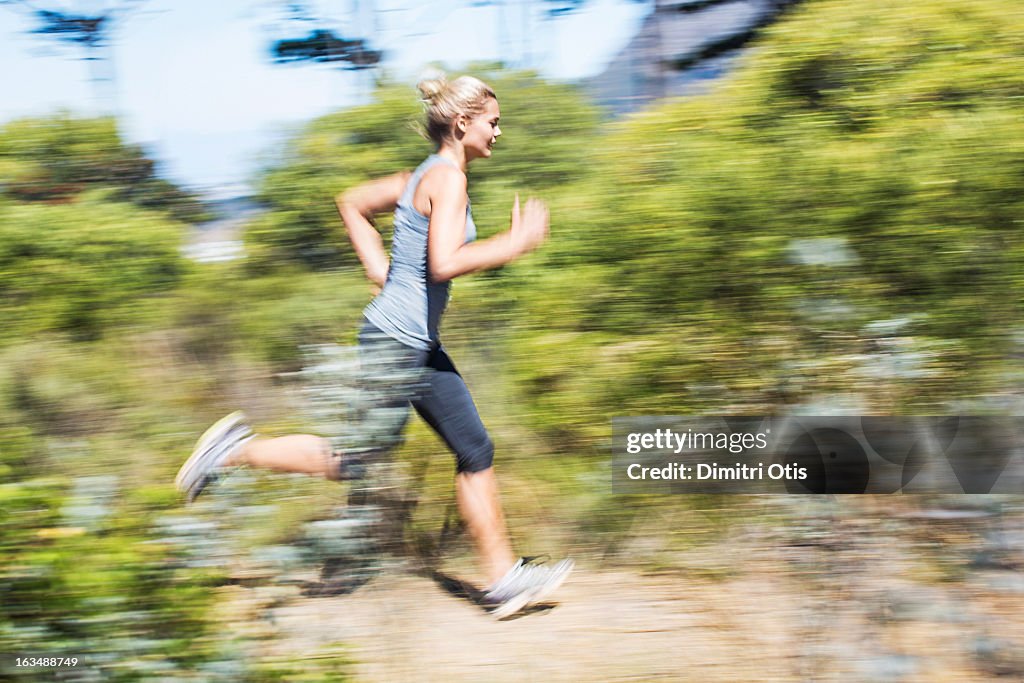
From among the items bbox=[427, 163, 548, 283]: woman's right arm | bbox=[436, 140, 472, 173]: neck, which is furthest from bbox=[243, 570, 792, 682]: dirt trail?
bbox=[436, 140, 472, 173]: neck

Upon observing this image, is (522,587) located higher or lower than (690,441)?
lower

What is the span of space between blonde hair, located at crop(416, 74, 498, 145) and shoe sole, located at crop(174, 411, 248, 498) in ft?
3.68

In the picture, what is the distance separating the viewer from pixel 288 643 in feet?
6.97

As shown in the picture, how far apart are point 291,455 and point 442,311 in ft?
2.41

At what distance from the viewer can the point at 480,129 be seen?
3.00 meters

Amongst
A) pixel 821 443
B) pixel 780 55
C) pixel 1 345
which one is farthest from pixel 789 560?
pixel 1 345

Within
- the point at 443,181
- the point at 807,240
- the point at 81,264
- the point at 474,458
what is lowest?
the point at 474,458

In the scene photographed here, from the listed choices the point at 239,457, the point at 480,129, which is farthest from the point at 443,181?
the point at 239,457

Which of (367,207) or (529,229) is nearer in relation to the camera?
(529,229)

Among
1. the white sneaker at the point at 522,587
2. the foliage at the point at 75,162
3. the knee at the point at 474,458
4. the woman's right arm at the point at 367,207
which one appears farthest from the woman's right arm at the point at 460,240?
the foliage at the point at 75,162

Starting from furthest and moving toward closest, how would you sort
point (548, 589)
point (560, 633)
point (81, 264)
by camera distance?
point (81, 264) < point (548, 589) < point (560, 633)

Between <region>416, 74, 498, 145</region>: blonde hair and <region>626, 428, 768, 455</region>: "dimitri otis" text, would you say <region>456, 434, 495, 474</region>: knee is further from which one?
<region>416, 74, 498, 145</region>: blonde hair

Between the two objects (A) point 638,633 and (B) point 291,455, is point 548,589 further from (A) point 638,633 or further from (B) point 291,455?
(B) point 291,455

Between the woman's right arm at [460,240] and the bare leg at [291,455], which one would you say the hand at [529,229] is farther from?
the bare leg at [291,455]
